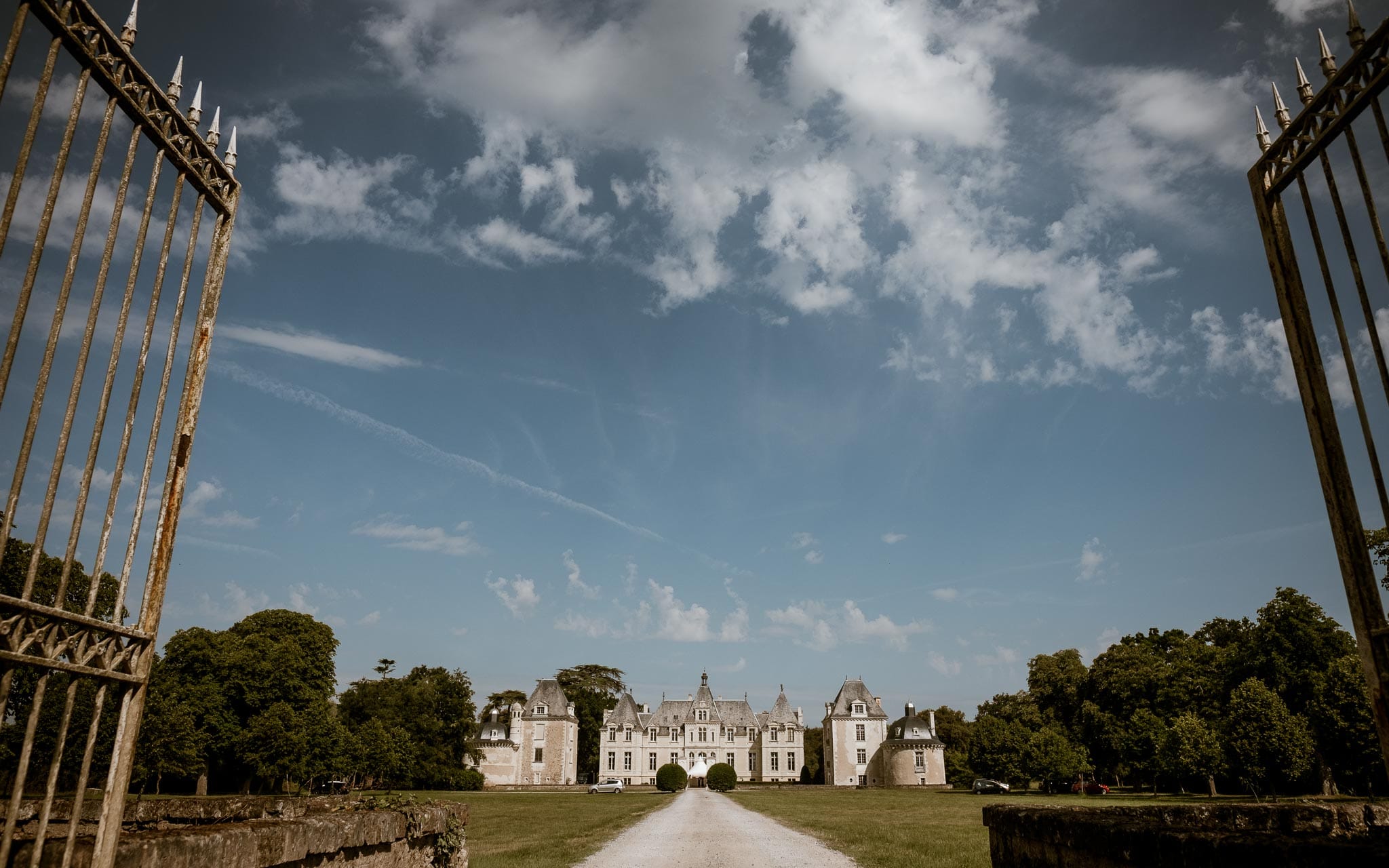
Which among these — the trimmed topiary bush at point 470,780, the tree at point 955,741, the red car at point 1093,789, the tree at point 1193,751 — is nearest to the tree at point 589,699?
the trimmed topiary bush at point 470,780

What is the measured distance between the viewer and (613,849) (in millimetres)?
14758

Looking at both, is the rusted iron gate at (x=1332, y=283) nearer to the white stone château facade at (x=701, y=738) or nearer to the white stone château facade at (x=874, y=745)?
the white stone château facade at (x=874, y=745)

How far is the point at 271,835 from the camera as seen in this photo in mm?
4203

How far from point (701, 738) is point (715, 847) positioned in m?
70.5

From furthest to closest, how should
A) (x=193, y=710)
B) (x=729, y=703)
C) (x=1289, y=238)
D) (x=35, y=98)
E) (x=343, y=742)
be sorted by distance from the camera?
(x=729, y=703), (x=343, y=742), (x=193, y=710), (x=1289, y=238), (x=35, y=98)

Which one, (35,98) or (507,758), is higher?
(35,98)

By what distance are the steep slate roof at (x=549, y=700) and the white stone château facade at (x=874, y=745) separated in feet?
84.2

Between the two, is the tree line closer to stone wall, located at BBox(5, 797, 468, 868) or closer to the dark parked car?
the dark parked car

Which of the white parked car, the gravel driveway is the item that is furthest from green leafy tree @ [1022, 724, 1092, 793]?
the gravel driveway

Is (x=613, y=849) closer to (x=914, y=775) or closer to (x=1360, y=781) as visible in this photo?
(x=1360, y=781)

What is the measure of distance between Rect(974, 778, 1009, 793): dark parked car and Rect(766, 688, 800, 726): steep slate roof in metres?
30.7

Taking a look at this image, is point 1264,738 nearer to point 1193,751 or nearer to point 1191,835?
point 1193,751

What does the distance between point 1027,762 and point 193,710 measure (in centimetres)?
4374

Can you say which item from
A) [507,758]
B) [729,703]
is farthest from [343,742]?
[729,703]
